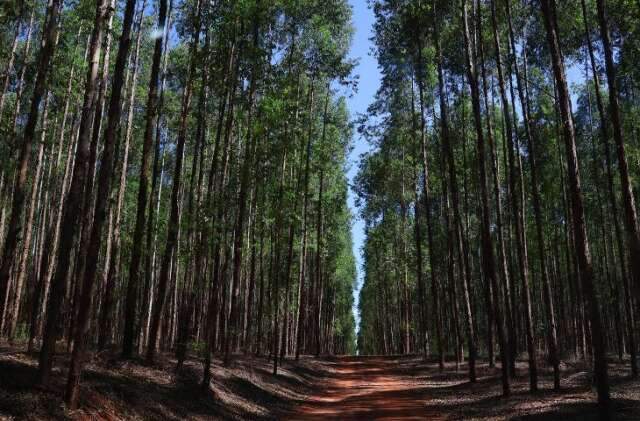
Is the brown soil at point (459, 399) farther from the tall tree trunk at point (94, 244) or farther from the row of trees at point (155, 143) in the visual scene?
the tall tree trunk at point (94, 244)

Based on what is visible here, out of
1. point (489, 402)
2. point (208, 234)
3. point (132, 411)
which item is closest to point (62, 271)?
point (132, 411)

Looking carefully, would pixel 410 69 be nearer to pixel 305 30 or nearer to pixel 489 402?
pixel 305 30

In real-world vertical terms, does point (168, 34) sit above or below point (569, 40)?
below

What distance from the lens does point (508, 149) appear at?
14.0 metres

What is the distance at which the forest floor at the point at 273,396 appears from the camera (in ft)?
27.9

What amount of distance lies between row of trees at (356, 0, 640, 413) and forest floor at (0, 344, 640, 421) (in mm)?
1210

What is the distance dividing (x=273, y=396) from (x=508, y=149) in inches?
390

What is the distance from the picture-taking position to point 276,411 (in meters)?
13.5

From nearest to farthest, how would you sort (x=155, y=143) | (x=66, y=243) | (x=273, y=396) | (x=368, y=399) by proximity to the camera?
(x=66, y=243) → (x=273, y=396) → (x=368, y=399) → (x=155, y=143)

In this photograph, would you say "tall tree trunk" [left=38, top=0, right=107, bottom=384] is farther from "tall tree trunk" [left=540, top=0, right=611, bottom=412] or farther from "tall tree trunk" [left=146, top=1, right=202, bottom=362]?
"tall tree trunk" [left=540, top=0, right=611, bottom=412]

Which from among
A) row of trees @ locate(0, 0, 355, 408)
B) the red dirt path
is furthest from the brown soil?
row of trees @ locate(0, 0, 355, 408)

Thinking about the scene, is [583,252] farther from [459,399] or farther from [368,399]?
[368,399]

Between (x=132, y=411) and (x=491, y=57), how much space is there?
19996mm

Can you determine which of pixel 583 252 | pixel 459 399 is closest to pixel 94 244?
pixel 583 252
